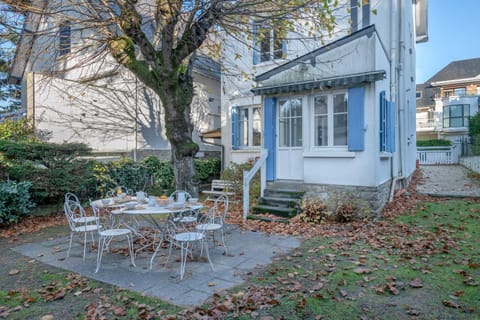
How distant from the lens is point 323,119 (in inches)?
331

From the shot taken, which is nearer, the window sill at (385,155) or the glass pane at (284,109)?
the window sill at (385,155)

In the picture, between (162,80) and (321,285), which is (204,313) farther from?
(162,80)

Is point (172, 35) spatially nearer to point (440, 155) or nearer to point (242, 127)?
point (242, 127)

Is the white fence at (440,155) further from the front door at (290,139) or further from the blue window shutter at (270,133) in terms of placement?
the blue window shutter at (270,133)

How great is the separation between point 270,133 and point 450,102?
2626 cm

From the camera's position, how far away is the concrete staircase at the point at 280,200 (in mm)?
8145

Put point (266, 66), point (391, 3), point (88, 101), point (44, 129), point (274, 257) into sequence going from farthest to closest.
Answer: point (88, 101) → point (44, 129) → point (266, 66) → point (391, 3) → point (274, 257)

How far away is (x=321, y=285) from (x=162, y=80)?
5.36 m

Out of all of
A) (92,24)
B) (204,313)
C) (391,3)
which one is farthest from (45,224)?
(391,3)

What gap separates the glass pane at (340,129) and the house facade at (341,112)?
0.08 feet

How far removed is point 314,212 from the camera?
25.2 feet

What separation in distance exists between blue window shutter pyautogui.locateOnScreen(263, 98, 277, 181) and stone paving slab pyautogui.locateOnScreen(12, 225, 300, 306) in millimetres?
2889

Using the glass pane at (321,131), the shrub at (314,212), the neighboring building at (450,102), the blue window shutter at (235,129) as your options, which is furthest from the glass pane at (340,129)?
the neighboring building at (450,102)

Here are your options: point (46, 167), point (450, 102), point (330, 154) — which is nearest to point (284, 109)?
point (330, 154)
